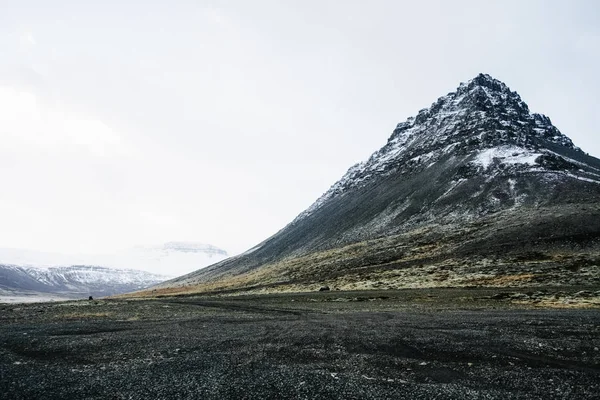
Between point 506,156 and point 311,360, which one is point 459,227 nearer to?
point 506,156

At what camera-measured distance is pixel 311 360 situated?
1795 centimetres

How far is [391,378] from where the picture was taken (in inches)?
595

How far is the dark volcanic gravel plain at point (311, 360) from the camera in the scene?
13656mm

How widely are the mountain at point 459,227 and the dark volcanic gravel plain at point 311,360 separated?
39416 millimetres

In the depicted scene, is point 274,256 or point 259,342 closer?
point 259,342

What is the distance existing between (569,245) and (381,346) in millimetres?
69732

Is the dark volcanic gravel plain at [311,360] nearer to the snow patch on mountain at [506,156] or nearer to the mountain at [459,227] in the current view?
the mountain at [459,227]

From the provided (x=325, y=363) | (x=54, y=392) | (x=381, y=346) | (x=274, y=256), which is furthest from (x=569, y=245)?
(x=274, y=256)

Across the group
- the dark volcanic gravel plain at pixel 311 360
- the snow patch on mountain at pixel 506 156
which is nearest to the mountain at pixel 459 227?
the snow patch on mountain at pixel 506 156

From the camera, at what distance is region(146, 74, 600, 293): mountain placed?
6927cm

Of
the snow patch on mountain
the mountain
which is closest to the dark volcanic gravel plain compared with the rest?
the mountain

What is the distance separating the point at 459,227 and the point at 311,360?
96.1 meters

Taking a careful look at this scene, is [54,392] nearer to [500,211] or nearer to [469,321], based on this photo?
[469,321]

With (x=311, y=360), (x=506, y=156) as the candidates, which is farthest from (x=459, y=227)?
(x=311, y=360)
